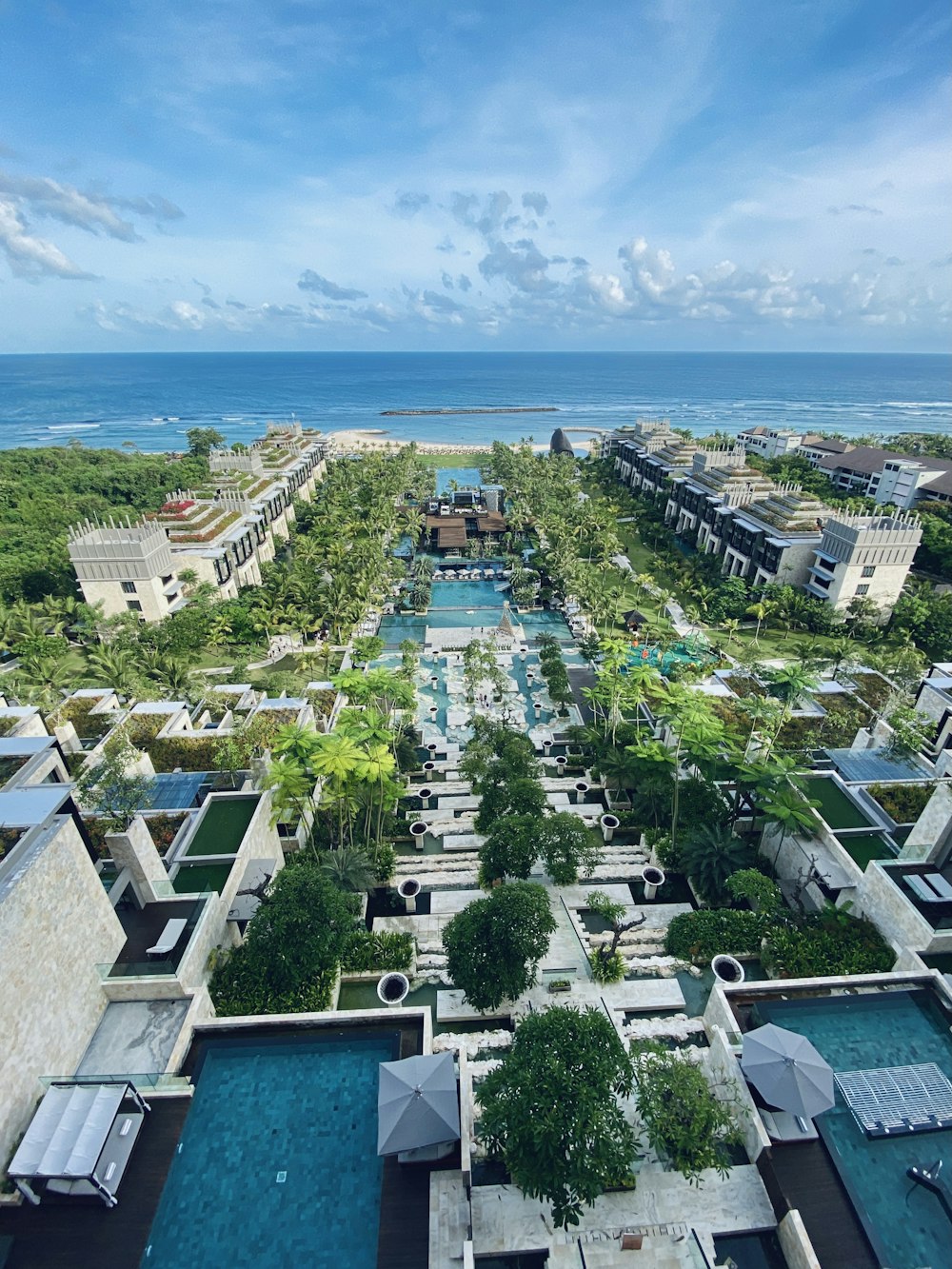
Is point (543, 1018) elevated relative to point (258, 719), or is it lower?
elevated

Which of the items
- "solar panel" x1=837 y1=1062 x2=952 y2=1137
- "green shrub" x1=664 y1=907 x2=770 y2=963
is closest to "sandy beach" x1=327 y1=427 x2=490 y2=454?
"green shrub" x1=664 y1=907 x2=770 y2=963

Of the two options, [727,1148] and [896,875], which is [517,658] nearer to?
[896,875]

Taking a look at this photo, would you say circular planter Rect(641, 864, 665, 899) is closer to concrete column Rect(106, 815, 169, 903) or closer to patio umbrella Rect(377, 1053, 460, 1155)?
patio umbrella Rect(377, 1053, 460, 1155)

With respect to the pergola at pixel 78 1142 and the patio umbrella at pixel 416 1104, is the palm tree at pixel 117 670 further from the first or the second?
the patio umbrella at pixel 416 1104

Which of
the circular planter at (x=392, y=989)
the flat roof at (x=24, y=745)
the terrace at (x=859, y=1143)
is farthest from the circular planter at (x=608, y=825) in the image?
the flat roof at (x=24, y=745)

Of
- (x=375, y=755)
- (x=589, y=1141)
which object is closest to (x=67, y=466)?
(x=375, y=755)
